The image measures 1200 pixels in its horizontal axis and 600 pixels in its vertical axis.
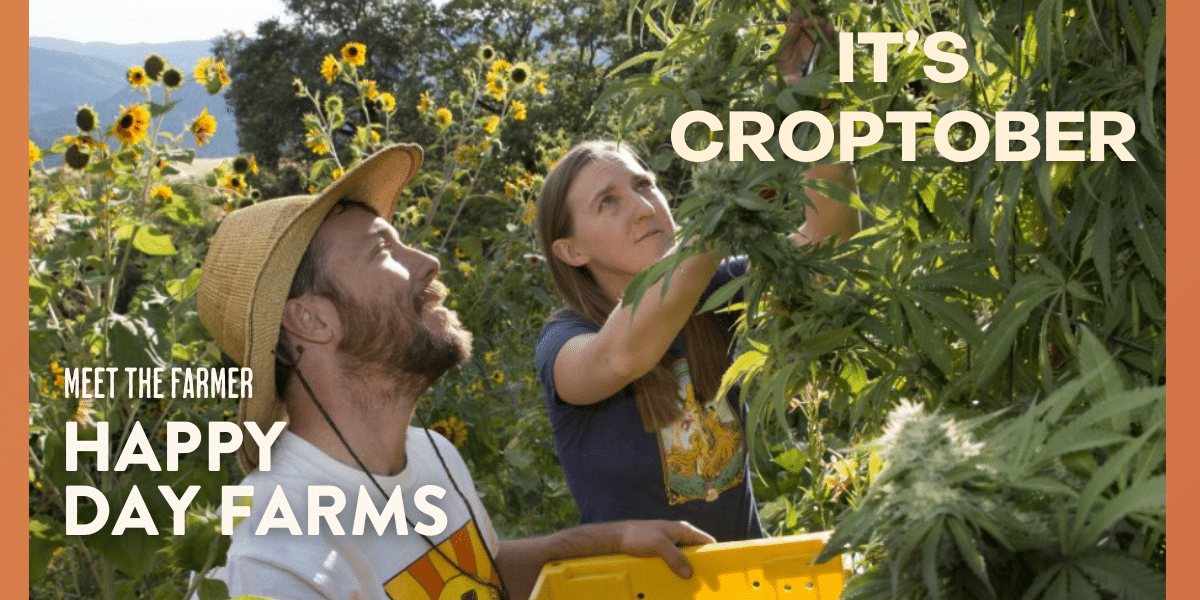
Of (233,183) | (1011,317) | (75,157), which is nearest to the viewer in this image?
(1011,317)

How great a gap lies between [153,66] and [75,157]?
376 mm

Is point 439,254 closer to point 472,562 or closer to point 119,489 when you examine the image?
point 119,489

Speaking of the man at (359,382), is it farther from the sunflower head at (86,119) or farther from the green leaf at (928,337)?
the sunflower head at (86,119)

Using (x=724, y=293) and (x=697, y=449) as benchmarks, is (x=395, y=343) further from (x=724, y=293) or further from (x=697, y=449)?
(x=724, y=293)

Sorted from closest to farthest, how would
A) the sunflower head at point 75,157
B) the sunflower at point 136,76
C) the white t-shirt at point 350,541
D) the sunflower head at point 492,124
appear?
1. the white t-shirt at point 350,541
2. the sunflower head at point 75,157
3. the sunflower at point 136,76
4. the sunflower head at point 492,124

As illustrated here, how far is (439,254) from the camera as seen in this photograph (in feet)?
13.4

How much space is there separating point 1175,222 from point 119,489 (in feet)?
7.74

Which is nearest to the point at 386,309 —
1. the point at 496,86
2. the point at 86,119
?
the point at 86,119

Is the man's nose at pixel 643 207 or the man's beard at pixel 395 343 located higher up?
the man's nose at pixel 643 207

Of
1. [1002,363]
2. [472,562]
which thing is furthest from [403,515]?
[1002,363]

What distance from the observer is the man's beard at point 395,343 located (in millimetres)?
1975

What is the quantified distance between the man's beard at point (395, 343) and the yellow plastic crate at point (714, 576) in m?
A: 0.39

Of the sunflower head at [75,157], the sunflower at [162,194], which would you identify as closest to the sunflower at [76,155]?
the sunflower head at [75,157]

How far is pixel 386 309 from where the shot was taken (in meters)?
2.00
